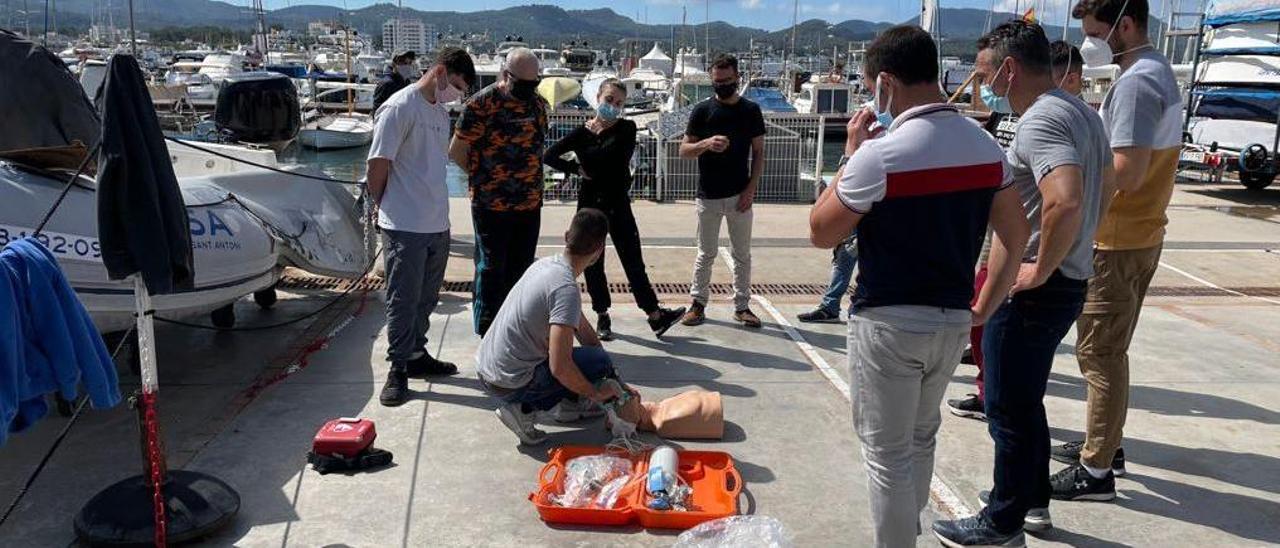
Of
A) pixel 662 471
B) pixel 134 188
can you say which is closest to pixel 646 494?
pixel 662 471

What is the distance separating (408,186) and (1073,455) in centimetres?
365

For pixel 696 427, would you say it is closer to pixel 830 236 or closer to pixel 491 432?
pixel 491 432

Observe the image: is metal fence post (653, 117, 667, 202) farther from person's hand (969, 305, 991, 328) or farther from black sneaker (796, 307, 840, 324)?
person's hand (969, 305, 991, 328)

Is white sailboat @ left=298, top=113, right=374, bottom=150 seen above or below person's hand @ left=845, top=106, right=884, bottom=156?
below

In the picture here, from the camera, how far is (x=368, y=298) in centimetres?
672

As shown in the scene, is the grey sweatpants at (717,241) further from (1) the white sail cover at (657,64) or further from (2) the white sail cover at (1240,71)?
(1) the white sail cover at (657,64)

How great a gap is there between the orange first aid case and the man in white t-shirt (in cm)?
126

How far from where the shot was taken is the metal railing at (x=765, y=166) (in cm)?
1207

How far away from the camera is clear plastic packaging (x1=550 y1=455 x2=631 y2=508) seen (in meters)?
3.53

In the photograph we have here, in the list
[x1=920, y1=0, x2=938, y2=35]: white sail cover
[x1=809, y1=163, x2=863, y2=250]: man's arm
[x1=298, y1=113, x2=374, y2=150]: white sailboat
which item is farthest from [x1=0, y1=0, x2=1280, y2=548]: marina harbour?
[x1=298, y1=113, x2=374, y2=150]: white sailboat

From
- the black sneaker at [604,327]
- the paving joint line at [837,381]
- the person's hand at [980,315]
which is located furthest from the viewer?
the black sneaker at [604,327]

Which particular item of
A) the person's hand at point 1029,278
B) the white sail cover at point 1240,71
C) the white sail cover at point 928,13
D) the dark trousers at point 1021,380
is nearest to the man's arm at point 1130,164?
the dark trousers at point 1021,380

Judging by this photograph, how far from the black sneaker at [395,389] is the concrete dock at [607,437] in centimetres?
7

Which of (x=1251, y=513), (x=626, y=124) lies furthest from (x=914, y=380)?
(x=626, y=124)
